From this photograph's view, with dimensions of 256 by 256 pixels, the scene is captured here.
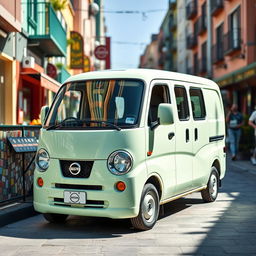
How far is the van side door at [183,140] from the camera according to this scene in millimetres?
7141

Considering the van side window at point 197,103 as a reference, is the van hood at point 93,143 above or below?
below

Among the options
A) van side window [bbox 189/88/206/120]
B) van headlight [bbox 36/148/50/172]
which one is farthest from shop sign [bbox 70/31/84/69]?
van headlight [bbox 36/148/50/172]

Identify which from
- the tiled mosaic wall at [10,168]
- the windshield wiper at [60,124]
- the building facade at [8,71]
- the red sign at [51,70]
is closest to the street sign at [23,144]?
the tiled mosaic wall at [10,168]

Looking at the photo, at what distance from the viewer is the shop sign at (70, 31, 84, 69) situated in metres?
26.2

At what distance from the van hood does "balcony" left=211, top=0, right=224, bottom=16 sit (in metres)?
23.8

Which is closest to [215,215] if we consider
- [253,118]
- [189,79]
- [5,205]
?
[189,79]

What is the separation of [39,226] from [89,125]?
158 cm

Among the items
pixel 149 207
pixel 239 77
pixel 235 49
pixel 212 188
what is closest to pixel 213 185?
pixel 212 188

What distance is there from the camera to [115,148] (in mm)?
6027

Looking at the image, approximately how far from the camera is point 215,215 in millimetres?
7379

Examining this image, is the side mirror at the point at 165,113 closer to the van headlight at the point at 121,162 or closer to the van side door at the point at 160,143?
the van side door at the point at 160,143

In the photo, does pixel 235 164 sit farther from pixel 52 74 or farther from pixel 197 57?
pixel 197 57

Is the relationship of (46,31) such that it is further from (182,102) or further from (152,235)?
(152,235)

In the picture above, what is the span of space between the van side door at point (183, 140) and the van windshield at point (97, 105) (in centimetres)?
96
